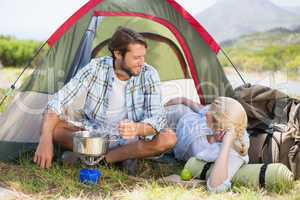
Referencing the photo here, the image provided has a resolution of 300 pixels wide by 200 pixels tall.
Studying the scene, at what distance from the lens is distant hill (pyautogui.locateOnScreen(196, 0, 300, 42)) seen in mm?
10961

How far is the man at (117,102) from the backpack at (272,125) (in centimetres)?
52

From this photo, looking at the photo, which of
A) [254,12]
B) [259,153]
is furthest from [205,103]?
[254,12]

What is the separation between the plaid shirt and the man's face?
98 mm

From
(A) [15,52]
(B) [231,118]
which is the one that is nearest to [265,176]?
(B) [231,118]

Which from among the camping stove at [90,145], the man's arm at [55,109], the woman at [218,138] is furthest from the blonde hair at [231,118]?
the man's arm at [55,109]

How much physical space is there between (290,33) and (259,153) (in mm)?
8790

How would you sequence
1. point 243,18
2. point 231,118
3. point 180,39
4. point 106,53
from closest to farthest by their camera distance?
point 231,118 → point 180,39 → point 106,53 → point 243,18

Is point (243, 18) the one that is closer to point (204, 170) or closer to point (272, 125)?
point (272, 125)

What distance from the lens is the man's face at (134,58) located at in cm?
276

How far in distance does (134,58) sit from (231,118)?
613 millimetres

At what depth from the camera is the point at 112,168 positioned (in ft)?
9.23

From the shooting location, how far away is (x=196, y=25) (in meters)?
3.40

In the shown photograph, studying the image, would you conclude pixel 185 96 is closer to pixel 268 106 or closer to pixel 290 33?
pixel 268 106

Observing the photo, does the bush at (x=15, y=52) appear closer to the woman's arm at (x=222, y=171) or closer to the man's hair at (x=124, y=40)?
the man's hair at (x=124, y=40)
